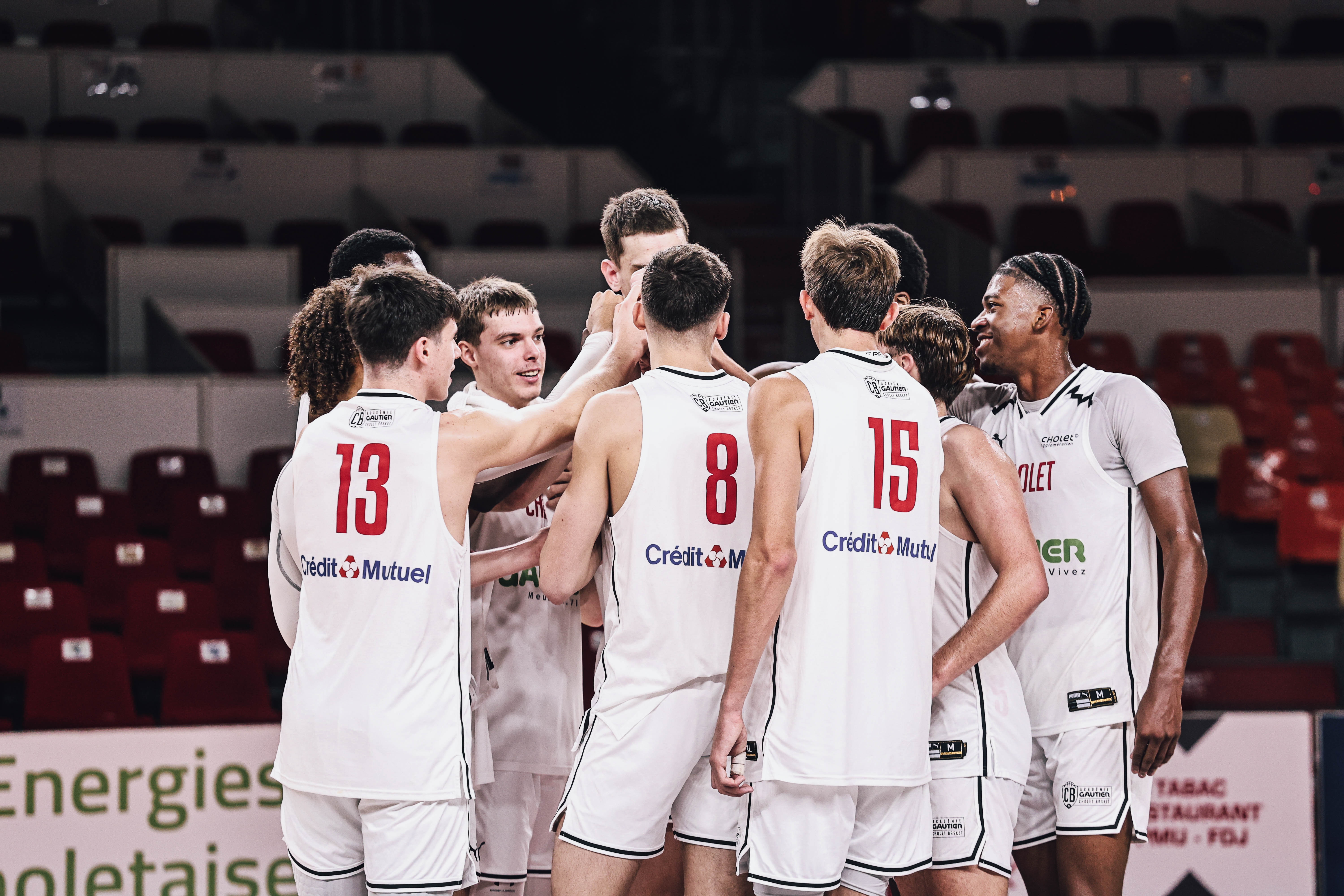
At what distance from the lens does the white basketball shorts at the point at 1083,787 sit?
354 centimetres

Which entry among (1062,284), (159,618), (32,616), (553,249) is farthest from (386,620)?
(553,249)

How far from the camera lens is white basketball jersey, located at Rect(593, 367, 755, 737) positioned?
3139mm

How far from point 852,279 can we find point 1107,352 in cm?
790

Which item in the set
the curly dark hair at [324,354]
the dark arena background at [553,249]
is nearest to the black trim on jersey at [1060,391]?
the curly dark hair at [324,354]

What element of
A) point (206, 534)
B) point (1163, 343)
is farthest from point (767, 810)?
point (1163, 343)

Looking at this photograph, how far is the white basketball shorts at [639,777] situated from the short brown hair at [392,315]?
0.96m

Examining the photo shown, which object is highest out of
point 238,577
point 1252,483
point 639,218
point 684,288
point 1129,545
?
point 639,218

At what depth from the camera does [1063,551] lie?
3.69 meters

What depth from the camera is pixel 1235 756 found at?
541cm

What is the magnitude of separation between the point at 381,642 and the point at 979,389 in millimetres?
1884

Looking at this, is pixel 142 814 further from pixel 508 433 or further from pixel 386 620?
pixel 508 433

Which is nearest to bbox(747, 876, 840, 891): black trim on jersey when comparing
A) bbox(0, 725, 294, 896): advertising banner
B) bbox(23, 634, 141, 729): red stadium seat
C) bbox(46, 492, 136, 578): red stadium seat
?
bbox(0, 725, 294, 896): advertising banner

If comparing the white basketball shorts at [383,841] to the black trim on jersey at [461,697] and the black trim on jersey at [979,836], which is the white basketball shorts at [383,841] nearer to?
the black trim on jersey at [461,697]

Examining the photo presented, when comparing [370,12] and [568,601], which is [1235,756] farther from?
[370,12]
